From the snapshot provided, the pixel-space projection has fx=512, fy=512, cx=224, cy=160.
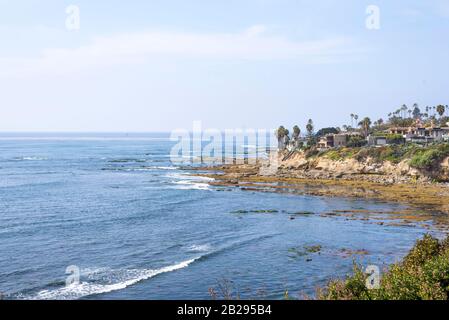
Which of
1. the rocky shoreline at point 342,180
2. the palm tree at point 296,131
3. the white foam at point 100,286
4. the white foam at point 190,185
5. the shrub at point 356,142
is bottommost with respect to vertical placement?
the white foam at point 100,286

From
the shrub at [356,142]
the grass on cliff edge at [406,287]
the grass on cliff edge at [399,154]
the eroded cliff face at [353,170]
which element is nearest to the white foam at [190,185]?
the eroded cliff face at [353,170]

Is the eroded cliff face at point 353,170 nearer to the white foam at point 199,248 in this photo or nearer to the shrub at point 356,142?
the shrub at point 356,142

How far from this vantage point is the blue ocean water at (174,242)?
35.0 meters

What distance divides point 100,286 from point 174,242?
14.1 m

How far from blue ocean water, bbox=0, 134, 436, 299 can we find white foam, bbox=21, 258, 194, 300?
7 centimetres

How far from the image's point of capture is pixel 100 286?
3409 centimetres

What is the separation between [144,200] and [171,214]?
13358 mm

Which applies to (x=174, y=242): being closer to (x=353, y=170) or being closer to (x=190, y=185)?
(x=190, y=185)

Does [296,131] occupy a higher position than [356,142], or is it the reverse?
[296,131]

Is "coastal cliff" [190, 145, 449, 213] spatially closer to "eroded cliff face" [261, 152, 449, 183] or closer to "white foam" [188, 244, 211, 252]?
"eroded cliff face" [261, 152, 449, 183]

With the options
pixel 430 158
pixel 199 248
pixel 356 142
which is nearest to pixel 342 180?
pixel 430 158

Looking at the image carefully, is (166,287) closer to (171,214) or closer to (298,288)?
(298,288)
